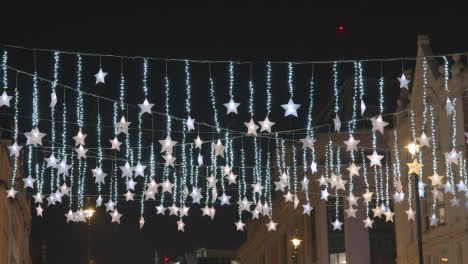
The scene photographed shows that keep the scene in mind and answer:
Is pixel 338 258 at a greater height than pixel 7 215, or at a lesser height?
lesser

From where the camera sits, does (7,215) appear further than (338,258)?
No

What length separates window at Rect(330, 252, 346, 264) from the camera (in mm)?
50750

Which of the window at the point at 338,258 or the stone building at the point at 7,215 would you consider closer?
the stone building at the point at 7,215

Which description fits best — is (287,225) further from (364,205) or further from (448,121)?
(448,121)

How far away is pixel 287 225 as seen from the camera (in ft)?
209

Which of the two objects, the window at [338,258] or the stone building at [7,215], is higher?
the stone building at [7,215]

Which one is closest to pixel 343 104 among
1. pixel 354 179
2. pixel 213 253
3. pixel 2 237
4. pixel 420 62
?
pixel 354 179

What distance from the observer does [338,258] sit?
50969 mm

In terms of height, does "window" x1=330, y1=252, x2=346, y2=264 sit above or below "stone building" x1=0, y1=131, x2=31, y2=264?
below

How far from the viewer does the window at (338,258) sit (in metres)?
50.8

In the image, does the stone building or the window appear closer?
the stone building

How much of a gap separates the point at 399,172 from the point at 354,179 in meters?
9.45

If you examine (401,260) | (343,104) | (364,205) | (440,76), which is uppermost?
(343,104)

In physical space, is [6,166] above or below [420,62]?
below
